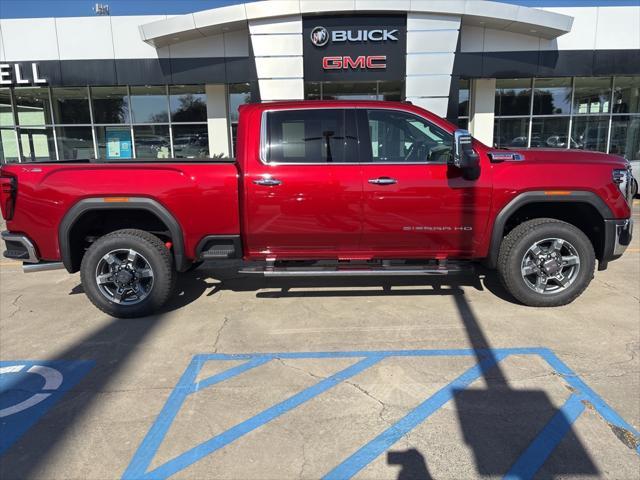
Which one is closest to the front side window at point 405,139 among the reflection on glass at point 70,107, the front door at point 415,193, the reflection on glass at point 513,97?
the front door at point 415,193

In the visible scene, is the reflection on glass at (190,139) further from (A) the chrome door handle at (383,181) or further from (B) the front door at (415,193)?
(A) the chrome door handle at (383,181)

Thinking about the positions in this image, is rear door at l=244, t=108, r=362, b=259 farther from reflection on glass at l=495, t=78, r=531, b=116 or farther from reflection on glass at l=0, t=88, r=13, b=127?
reflection on glass at l=0, t=88, r=13, b=127

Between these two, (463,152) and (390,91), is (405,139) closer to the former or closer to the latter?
(463,152)

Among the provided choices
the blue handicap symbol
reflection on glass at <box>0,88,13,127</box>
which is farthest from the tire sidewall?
reflection on glass at <box>0,88,13,127</box>

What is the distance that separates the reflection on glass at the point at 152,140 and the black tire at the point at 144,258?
497 inches

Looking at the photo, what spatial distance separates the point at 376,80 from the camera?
1448cm

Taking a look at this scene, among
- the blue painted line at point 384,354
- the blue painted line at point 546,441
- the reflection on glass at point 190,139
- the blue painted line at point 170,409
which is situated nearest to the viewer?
the blue painted line at point 546,441

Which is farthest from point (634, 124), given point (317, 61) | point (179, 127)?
point (179, 127)

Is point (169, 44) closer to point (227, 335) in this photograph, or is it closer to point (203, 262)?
point (203, 262)

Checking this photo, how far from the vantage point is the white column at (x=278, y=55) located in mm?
14078

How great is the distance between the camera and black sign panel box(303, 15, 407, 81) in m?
14.0

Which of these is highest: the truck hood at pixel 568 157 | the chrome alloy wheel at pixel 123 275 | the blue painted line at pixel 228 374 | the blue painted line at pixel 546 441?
the truck hood at pixel 568 157

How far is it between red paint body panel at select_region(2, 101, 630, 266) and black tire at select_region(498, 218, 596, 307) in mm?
315

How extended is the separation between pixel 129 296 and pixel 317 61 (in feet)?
36.4
